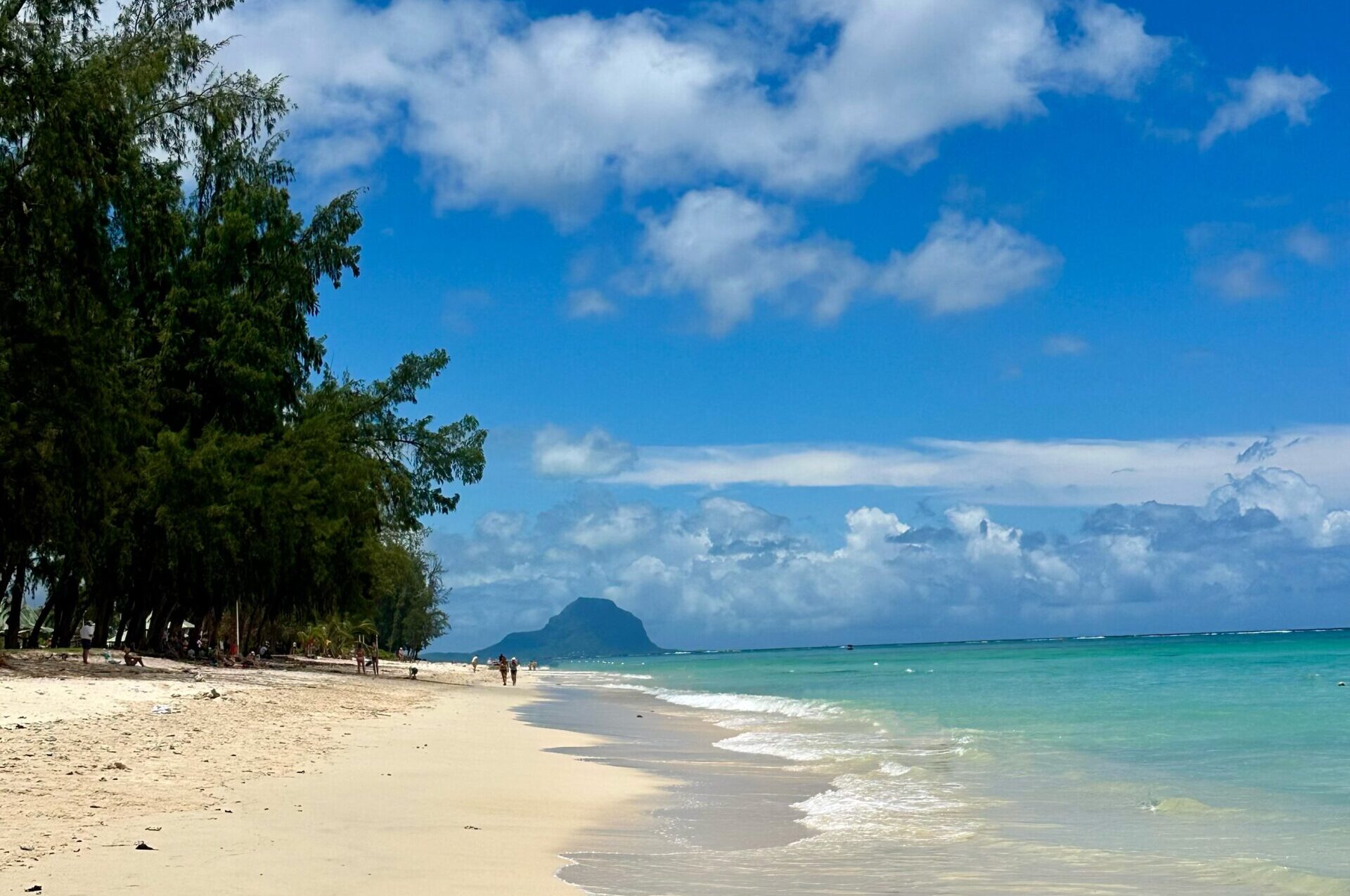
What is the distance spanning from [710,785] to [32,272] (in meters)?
15.9

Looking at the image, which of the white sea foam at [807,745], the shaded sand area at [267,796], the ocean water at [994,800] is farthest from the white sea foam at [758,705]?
the shaded sand area at [267,796]

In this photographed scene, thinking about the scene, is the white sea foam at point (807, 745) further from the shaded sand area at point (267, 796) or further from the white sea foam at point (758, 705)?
the white sea foam at point (758, 705)

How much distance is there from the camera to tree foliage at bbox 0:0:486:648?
70.0 feet

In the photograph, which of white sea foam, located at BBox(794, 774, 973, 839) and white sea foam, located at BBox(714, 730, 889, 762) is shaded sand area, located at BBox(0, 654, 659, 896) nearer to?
white sea foam, located at BBox(794, 774, 973, 839)

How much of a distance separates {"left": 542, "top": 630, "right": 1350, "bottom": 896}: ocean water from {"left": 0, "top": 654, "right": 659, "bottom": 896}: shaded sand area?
40.0 inches

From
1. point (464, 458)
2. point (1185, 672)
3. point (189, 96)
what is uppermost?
point (189, 96)

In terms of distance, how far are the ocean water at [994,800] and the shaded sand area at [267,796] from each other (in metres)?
1.02

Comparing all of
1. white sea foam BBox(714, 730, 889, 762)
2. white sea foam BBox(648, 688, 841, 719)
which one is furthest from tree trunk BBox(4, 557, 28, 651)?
white sea foam BBox(714, 730, 889, 762)

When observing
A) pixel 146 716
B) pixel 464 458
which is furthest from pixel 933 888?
pixel 464 458

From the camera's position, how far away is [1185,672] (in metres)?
59.5

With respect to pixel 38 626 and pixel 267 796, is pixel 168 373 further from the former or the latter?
pixel 267 796

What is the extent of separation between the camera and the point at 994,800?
46.3ft

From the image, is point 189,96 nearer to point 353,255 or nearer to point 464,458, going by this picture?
point 353,255

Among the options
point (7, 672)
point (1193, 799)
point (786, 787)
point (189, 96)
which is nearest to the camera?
point (1193, 799)
